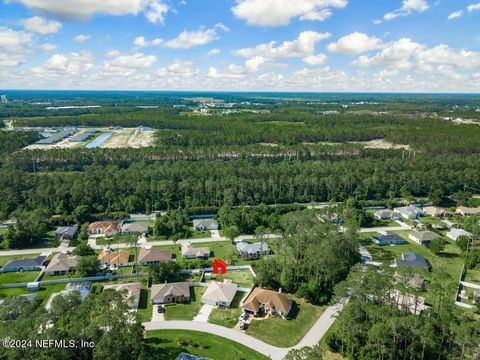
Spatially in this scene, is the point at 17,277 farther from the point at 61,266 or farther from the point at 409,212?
the point at 409,212

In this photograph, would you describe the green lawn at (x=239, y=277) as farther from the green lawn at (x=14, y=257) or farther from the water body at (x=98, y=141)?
the water body at (x=98, y=141)

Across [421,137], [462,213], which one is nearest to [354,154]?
[421,137]

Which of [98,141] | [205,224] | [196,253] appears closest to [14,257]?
[196,253]

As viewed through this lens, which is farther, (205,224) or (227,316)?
(205,224)

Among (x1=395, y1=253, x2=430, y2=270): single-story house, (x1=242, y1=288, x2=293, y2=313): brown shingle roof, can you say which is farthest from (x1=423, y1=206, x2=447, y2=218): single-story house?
(x1=242, y1=288, x2=293, y2=313): brown shingle roof

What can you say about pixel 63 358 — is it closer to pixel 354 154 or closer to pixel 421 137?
pixel 354 154

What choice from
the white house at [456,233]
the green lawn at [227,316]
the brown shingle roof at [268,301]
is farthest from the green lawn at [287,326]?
the white house at [456,233]
